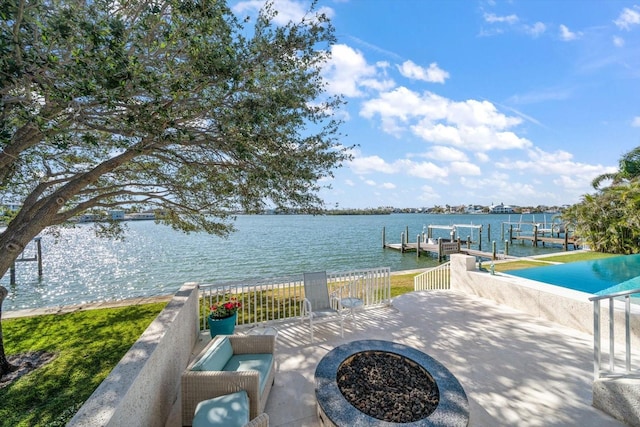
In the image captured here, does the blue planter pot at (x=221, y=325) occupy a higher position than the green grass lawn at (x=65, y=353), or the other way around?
the blue planter pot at (x=221, y=325)

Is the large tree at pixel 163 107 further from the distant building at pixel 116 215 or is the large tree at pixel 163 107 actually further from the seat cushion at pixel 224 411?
the seat cushion at pixel 224 411

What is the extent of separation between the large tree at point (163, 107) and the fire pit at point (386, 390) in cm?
263

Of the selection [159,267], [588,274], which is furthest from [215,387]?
[159,267]

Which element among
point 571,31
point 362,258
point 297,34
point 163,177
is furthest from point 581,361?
point 362,258

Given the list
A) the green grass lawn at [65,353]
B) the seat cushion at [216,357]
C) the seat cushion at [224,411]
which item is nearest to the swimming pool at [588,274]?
the seat cushion at [216,357]

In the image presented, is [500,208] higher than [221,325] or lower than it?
higher

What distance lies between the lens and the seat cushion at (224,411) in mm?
2090

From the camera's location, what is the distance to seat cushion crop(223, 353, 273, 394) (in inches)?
115

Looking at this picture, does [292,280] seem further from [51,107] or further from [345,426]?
[51,107]

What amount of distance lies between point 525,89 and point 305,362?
10408 mm

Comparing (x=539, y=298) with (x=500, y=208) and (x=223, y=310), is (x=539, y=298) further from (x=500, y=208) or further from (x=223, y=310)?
(x=500, y=208)

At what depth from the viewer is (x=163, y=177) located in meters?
5.18

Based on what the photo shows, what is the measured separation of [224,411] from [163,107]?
300 centimetres

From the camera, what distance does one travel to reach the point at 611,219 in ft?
43.6
